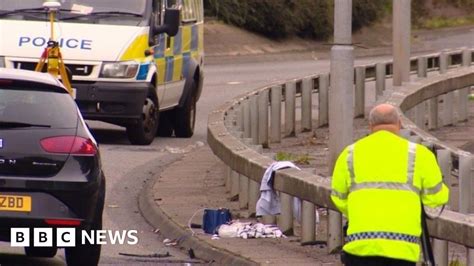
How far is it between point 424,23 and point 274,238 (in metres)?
48.9

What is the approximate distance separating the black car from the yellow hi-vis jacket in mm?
3124

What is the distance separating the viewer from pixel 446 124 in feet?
78.8

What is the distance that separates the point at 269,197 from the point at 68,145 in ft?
7.20

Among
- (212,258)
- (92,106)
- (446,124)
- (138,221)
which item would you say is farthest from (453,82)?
(212,258)

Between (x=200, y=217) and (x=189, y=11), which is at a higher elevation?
(x=189, y=11)

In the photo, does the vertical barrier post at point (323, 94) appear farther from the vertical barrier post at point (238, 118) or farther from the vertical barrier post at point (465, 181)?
the vertical barrier post at point (465, 181)

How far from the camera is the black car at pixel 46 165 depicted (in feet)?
34.7

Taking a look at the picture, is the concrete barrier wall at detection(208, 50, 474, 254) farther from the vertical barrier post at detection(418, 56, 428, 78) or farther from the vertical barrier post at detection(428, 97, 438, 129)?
the vertical barrier post at detection(428, 97, 438, 129)

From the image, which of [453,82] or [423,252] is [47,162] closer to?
[423,252]

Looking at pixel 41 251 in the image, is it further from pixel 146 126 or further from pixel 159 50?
pixel 159 50

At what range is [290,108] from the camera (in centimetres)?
2153

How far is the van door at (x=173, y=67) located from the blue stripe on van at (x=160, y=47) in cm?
5

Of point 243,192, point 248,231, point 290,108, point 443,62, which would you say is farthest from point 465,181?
point 443,62

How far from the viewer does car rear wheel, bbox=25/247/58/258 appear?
1151cm
